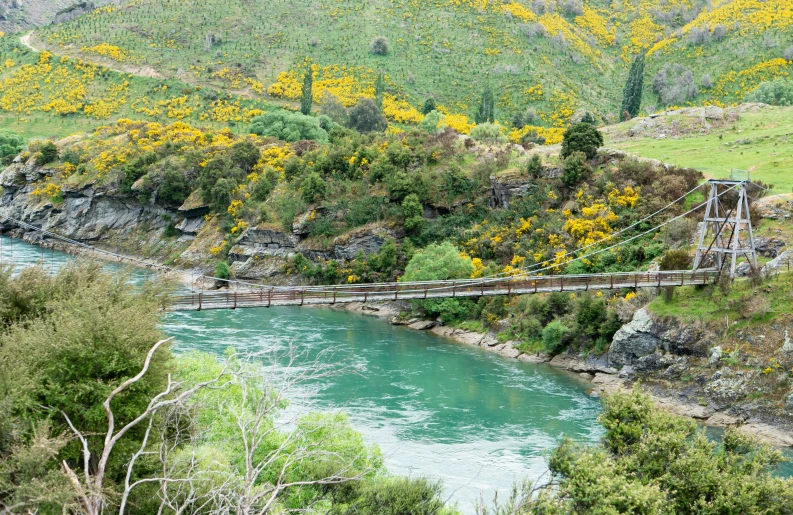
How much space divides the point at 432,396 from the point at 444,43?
6106cm

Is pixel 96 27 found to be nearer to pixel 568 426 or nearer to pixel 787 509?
pixel 568 426

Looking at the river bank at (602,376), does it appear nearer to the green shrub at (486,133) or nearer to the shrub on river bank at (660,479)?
the shrub on river bank at (660,479)

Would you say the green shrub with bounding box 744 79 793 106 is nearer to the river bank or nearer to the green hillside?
the green hillside

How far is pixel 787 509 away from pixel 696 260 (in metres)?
17.0

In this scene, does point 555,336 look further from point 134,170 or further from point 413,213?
point 134,170

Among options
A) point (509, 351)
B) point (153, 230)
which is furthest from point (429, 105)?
point (509, 351)

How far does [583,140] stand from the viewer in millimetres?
41969

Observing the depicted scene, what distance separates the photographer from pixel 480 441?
887 inches

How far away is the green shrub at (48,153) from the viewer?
64.0m

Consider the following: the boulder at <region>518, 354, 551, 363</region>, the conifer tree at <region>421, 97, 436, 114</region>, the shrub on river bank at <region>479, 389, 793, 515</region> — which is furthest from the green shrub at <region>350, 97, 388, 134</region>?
the shrub on river bank at <region>479, 389, 793, 515</region>

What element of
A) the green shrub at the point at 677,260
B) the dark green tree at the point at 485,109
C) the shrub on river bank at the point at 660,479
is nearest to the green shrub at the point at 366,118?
the dark green tree at the point at 485,109

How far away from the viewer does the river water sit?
813 inches

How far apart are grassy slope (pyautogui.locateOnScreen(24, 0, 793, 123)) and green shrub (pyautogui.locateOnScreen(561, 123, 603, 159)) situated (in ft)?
83.4

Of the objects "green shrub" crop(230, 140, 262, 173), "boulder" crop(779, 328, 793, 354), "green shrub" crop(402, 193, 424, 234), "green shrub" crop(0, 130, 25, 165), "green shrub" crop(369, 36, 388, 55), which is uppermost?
"green shrub" crop(369, 36, 388, 55)
